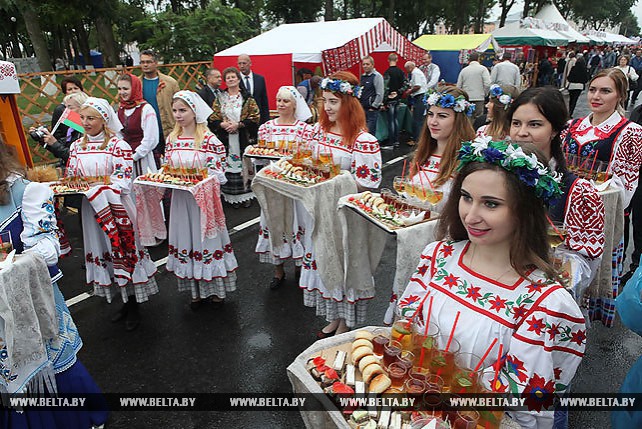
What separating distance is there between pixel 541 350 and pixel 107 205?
3736mm

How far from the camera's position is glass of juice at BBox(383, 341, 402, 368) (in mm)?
1998

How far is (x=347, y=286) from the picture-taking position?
12.9 feet

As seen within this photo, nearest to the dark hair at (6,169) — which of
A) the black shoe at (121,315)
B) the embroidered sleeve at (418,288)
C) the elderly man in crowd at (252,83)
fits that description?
the black shoe at (121,315)

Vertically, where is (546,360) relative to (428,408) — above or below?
above

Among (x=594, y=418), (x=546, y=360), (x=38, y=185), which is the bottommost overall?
(x=594, y=418)

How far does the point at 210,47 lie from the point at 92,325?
14.1 meters

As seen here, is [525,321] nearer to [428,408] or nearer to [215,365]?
[428,408]

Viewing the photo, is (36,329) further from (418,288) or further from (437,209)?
(437,209)

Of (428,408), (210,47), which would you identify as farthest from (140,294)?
(210,47)

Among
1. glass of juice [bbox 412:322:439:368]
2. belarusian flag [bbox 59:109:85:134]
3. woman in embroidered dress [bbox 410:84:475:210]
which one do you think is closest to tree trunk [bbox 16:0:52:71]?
belarusian flag [bbox 59:109:85:134]

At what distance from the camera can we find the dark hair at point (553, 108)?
3.12 metres

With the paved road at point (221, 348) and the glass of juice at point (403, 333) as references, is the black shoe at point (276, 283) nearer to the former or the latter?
the paved road at point (221, 348)

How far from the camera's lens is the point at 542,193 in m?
1.98

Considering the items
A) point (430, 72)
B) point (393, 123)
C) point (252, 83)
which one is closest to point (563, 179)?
point (252, 83)
